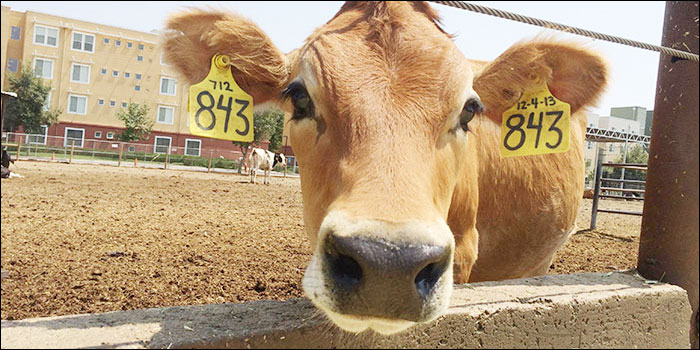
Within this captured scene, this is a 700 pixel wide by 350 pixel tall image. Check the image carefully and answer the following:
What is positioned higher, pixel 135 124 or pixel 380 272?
pixel 135 124

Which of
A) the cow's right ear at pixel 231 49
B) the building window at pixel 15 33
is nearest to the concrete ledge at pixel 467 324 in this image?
the cow's right ear at pixel 231 49

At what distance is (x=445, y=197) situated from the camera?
2.00 m

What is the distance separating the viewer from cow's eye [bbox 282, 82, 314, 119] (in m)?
1.95

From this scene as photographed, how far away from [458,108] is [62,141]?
36.7m

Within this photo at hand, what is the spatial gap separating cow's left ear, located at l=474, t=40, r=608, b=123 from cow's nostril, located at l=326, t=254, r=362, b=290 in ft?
5.12

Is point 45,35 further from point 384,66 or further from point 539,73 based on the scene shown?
point 384,66

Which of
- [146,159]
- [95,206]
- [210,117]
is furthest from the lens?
[146,159]

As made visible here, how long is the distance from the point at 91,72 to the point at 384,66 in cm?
4499

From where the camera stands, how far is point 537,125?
Result: 2.58 m

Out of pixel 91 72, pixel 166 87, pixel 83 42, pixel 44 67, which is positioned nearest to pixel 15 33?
pixel 44 67

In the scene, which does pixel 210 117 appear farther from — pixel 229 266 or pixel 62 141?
pixel 62 141

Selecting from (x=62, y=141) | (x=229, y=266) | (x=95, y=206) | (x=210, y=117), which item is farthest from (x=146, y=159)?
(x=210, y=117)

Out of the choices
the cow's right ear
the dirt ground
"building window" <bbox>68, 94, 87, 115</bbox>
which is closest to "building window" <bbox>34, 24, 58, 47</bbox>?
"building window" <bbox>68, 94, 87, 115</bbox>

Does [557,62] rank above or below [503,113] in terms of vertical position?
above
